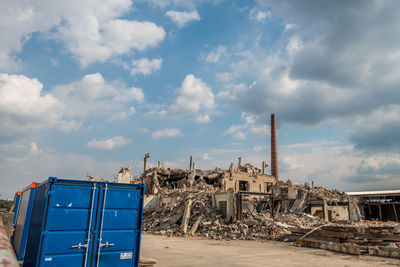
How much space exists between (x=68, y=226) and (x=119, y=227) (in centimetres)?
102

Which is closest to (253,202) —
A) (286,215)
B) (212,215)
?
(286,215)

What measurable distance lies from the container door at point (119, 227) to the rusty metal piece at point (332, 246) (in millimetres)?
9809

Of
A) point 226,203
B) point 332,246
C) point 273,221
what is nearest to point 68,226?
point 332,246

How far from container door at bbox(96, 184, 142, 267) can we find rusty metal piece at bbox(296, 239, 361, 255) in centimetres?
981

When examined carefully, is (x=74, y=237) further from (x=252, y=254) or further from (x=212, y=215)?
(x=212, y=215)

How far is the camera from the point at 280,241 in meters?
16.4

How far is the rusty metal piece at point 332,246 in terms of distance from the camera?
11.9 m

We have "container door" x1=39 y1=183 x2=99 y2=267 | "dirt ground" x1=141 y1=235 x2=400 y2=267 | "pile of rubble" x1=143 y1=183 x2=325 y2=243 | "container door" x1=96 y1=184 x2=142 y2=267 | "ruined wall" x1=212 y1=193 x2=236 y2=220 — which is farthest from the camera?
"ruined wall" x1=212 y1=193 x2=236 y2=220

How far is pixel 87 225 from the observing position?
19.3 ft

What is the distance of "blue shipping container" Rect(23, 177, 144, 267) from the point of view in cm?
557

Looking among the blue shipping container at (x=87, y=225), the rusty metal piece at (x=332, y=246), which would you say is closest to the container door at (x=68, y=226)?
the blue shipping container at (x=87, y=225)

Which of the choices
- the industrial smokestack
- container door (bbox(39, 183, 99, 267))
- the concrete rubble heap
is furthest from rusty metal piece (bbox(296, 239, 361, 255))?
the industrial smokestack

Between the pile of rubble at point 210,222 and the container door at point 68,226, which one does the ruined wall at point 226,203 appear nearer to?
the pile of rubble at point 210,222

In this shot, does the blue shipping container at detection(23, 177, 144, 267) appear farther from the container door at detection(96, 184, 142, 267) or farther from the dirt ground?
the dirt ground
